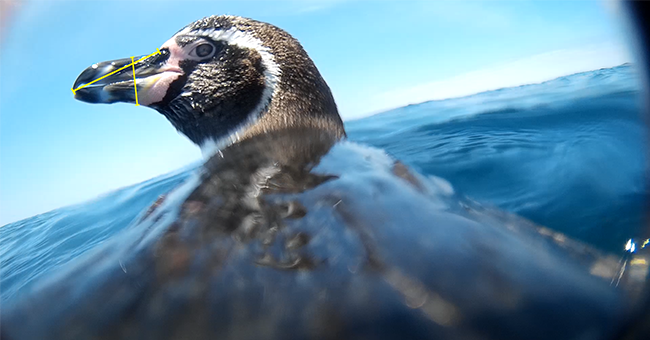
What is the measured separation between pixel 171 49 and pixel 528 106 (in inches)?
175

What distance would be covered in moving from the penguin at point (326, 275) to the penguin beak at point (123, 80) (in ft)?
5.58

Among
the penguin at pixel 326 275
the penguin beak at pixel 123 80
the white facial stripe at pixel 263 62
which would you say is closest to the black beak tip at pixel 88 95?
the penguin beak at pixel 123 80

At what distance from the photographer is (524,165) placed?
369 centimetres

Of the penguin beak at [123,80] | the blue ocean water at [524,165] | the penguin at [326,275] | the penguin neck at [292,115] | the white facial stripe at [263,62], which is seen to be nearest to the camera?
the penguin at [326,275]

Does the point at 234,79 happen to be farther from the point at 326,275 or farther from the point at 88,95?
the point at 326,275

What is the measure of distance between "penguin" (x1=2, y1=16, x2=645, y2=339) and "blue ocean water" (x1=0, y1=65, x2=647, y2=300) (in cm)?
71

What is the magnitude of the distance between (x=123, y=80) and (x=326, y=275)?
2761 millimetres

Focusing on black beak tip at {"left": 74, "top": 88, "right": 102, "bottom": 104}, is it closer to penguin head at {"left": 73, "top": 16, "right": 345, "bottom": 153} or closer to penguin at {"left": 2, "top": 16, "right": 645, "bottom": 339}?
penguin head at {"left": 73, "top": 16, "right": 345, "bottom": 153}

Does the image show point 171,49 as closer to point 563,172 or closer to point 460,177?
point 460,177

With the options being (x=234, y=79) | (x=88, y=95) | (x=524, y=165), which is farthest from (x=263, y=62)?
(x=524, y=165)

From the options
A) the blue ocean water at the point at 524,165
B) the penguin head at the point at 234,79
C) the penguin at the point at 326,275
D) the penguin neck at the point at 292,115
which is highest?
the penguin head at the point at 234,79

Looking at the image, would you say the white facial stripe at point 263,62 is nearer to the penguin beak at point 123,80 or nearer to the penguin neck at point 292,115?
the penguin neck at point 292,115

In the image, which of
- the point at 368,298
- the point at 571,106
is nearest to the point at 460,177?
the point at 571,106

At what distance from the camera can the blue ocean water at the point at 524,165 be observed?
2299 mm
